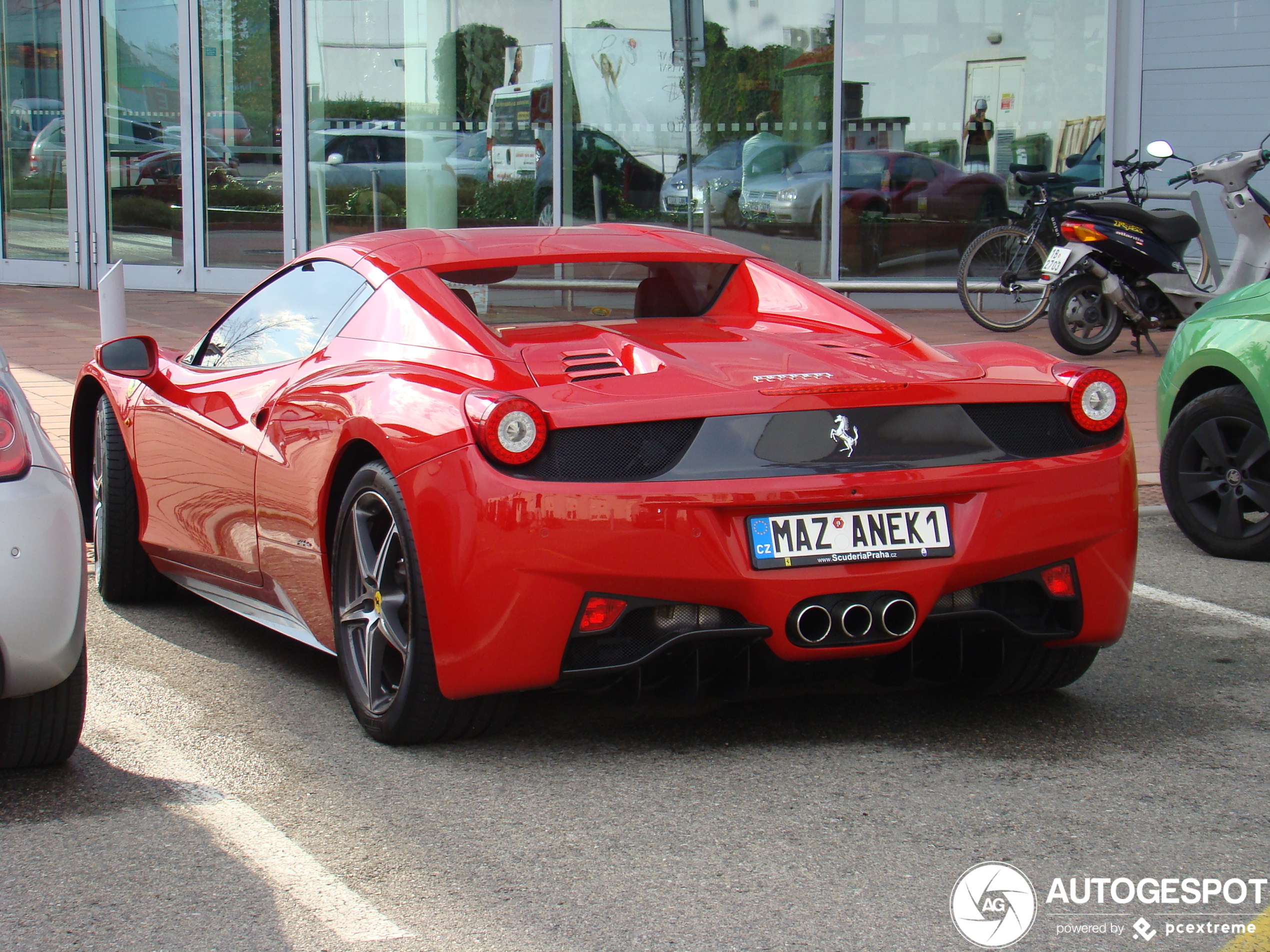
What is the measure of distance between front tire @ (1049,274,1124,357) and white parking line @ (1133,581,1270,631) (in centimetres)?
628

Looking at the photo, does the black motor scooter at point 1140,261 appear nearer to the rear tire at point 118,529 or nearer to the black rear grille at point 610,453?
the rear tire at point 118,529

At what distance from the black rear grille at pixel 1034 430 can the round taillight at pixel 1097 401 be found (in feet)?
0.06

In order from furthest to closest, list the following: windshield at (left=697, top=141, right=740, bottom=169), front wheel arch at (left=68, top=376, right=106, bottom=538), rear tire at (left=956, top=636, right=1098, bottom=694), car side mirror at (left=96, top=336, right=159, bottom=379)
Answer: windshield at (left=697, top=141, right=740, bottom=169) < front wheel arch at (left=68, top=376, right=106, bottom=538) < car side mirror at (left=96, top=336, right=159, bottom=379) < rear tire at (left=956, top=636, right=1098, bottom=694)

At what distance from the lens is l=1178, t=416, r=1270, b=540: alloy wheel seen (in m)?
5.87

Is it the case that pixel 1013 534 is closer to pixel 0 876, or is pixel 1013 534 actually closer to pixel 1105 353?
pixel 0 876

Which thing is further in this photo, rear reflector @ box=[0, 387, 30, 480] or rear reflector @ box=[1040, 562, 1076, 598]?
rear reflector @ box=[1040, 562, 1076, 598]

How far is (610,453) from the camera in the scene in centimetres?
339

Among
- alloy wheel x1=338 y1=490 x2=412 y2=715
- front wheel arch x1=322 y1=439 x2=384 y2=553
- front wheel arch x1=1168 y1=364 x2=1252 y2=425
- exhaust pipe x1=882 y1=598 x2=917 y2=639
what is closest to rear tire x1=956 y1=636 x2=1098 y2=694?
exhaust pipe x1=882 y1=598 x2=917 y2=639

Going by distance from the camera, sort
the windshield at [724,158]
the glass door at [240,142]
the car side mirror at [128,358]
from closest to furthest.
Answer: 1. the car side mirror at [128,358]
2. the windshield at [724,158]
3. the glass door at [240,142]

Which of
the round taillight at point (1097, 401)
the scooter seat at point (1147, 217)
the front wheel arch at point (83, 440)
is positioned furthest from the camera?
the scooter seat at point (1147, 217)

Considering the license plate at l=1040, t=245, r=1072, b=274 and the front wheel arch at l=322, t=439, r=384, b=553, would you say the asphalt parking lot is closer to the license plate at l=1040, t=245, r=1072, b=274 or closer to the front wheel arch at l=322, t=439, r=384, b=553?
the front wheel arch at l=322, t=439, r=384, b=553

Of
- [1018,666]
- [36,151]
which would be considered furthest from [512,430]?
[36,151]

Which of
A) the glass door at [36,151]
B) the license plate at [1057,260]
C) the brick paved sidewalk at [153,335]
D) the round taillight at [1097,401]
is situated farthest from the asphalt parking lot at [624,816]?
→ the glass door at [36,151]

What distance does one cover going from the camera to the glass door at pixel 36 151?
703 inches
